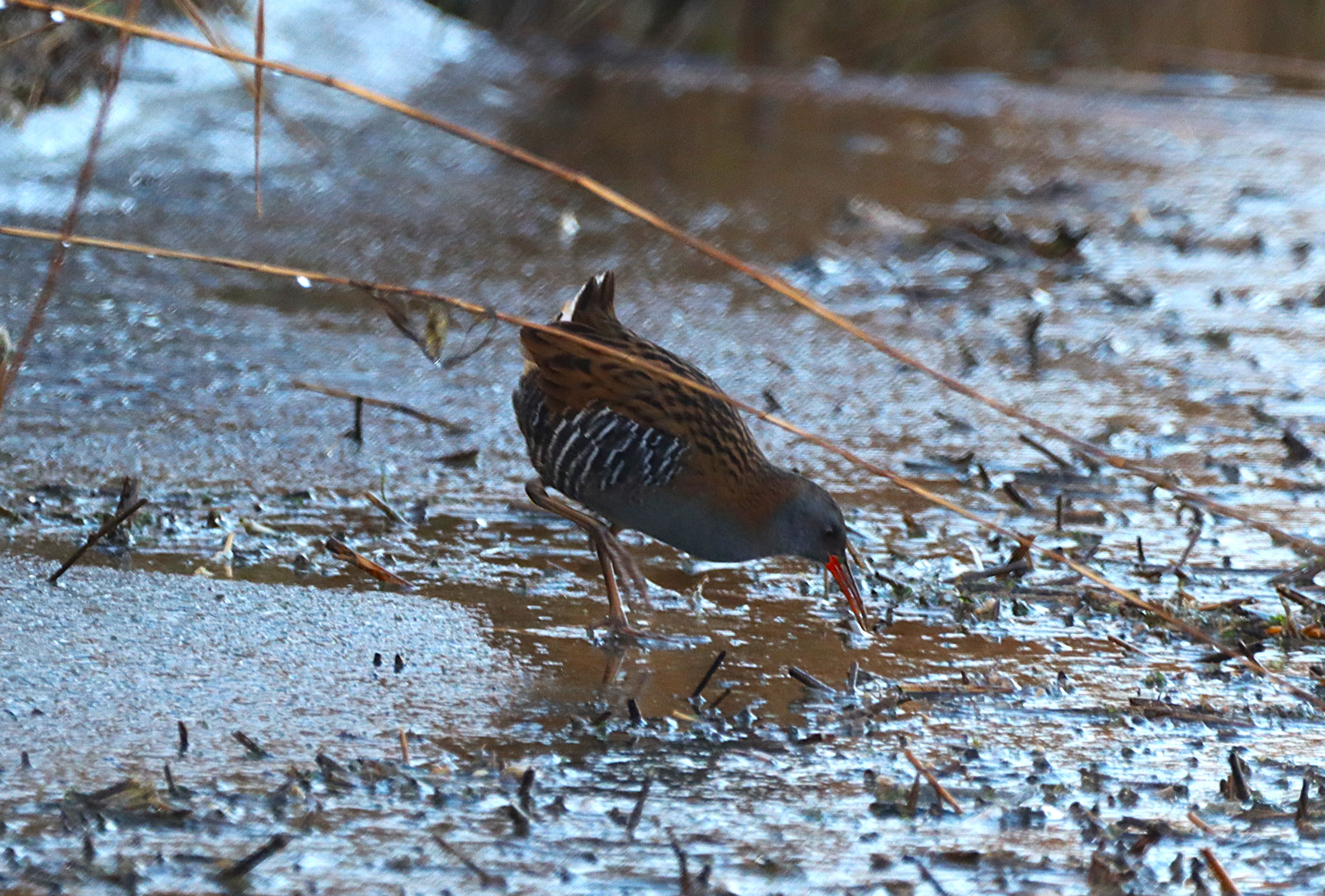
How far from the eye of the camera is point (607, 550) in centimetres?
344

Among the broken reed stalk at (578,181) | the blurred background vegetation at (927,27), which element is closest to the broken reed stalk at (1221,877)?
the broken reed stalk at (578,181)

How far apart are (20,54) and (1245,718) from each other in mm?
5131

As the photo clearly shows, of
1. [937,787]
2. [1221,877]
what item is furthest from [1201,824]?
[937,787]

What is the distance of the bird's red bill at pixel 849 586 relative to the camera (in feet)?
10.6

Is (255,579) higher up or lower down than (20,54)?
lower down

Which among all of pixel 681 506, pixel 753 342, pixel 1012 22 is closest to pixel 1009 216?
pixel 753 342

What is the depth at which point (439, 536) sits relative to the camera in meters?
3.66

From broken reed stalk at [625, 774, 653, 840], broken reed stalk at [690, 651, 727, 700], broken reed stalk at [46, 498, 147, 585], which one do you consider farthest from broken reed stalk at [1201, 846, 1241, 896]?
broken reed stalk at [46, 498, 147, 585]

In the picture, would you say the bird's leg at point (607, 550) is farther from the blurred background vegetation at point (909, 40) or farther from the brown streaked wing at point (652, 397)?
the blurred background vegetation at point (909, 40)

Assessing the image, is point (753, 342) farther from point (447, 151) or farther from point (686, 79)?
point (686, 79)

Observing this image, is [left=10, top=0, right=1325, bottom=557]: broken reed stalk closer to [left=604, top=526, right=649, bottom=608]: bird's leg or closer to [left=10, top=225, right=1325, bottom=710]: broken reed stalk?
[left=10, top=225, right=1325, bottom=710]: broken reed stalk

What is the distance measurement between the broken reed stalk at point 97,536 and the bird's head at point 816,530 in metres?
1.21

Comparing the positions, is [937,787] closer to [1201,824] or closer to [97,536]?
[1201,824]

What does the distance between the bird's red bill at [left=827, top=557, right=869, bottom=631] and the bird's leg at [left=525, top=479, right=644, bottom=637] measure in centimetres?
39
